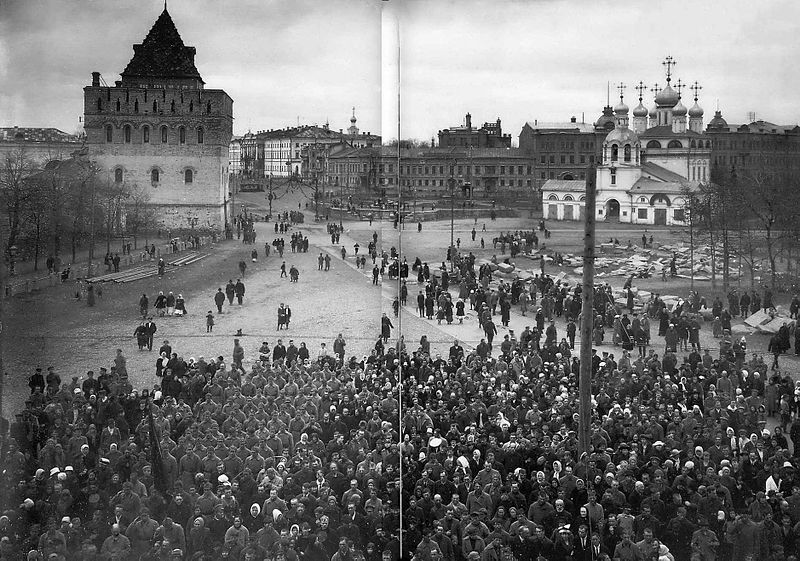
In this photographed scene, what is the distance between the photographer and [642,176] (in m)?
44.6

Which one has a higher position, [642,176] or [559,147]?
[559,147]

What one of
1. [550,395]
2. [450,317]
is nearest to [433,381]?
[550,395]

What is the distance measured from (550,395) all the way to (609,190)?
110 feet

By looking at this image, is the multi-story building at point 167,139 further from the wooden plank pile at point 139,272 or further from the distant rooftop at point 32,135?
the wooden plank pile at point 139,272

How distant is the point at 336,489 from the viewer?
8.39 m

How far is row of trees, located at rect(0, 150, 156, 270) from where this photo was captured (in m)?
15.0

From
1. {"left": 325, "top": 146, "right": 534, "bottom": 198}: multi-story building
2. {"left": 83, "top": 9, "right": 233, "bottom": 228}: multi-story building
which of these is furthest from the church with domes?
{"left": 83, "top": 9, "right": 233, "bottom": 228}: multi-story building

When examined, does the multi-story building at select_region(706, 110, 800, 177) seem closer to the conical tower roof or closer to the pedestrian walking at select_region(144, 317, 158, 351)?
the conical tower roof

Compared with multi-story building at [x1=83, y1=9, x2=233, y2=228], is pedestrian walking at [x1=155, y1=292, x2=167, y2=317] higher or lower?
lower

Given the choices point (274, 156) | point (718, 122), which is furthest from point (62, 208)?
point (718, 122)

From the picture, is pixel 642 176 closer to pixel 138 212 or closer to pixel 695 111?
pixel 695 111

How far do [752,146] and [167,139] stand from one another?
31.2m

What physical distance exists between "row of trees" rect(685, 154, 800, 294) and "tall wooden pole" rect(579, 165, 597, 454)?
1514 cm

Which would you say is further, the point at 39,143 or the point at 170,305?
the point at 39,143
